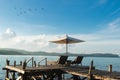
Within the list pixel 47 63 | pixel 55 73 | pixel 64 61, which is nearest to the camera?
pixel 55 73

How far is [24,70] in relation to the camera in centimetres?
1772

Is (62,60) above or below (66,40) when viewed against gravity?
below

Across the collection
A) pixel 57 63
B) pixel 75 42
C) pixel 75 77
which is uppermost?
pixel 75 42

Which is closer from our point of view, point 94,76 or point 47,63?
point 94,76

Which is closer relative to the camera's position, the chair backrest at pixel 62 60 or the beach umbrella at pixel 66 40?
the chair backrest at pixel 62 60

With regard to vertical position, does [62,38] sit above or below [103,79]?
above

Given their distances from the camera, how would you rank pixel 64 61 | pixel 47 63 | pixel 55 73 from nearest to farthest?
pixel 55 73, pixel 64 61, pixel 47 63

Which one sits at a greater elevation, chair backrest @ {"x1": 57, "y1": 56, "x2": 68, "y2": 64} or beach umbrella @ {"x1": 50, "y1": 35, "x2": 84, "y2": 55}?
beach umbrella @ {"x1": 50, "y1": 35, "x2": 84, "y2": 55}

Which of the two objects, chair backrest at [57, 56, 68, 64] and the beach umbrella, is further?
the beach umbrella

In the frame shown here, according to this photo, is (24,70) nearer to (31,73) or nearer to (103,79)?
(31,73)

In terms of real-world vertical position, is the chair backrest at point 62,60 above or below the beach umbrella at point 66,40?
below

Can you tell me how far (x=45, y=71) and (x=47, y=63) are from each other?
17.4 feet

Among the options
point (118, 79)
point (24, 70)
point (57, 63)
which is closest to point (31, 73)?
point (24, 70)

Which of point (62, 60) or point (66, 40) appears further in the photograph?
point (66, 40)
